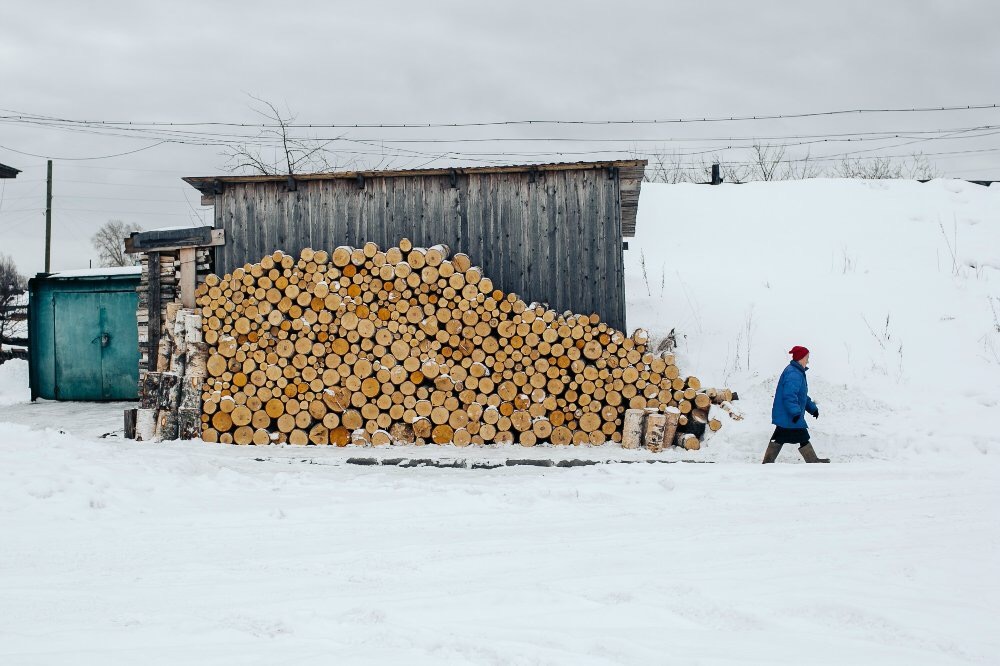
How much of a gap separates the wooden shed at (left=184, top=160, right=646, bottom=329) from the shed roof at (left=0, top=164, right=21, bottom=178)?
775 cm

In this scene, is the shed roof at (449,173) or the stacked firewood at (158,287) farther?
the stacked firewood at (158,287)

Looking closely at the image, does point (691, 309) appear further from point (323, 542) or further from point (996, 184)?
point (996, 184)

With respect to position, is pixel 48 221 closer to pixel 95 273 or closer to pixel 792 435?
pixel 95 273

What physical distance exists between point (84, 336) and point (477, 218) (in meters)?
9.43

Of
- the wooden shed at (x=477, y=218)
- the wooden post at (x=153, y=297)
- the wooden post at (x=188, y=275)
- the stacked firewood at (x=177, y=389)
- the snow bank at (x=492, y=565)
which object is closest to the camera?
the snow bank at (x=492, y=565)

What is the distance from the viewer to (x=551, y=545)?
15.1 ft

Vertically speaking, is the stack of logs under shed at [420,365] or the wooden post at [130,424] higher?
the stack of logs under shed at [420,365]

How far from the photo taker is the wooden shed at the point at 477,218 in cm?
957

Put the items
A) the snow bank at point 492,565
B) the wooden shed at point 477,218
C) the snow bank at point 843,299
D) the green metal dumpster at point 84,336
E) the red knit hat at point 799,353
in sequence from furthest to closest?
the green metal dumpster at point 84,336, the wooden shed at point 477,218, the snow bank at point 843,299, the red knit hat at point 799,353, the snow bank at point 492,565

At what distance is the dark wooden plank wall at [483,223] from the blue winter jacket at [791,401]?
2493 millimetres

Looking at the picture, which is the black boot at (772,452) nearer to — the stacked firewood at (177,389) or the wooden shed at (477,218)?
the wooden shed at (477,218)

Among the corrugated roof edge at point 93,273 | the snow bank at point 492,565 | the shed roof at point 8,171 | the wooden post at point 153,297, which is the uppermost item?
the shed roof at point 8,171

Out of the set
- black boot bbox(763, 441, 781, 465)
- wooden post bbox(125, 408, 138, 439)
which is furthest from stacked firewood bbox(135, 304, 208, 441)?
black boot bbox(763, 441, 781, 465)

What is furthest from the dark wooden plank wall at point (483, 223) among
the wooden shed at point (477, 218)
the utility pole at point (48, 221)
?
the utility pole at point (48, 221)
